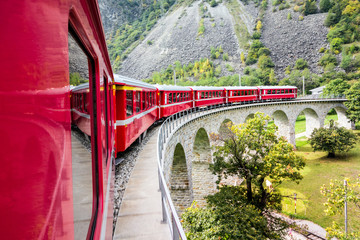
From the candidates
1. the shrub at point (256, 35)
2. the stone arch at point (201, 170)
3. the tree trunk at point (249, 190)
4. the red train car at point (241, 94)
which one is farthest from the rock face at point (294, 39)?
the tree trunk at point (249, 190)

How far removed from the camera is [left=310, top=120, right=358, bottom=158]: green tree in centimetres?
2755

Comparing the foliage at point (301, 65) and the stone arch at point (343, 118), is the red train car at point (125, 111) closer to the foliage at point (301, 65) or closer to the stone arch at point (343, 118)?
the stone arch at point (343, 118)

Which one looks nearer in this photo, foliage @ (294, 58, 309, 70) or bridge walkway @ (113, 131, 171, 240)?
bridge walkway @ (113, 131, 171, 240)

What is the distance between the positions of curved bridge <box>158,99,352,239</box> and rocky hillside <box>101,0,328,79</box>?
41691mm

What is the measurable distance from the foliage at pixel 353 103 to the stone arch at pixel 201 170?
32.5 m

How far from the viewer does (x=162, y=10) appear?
145375 mm

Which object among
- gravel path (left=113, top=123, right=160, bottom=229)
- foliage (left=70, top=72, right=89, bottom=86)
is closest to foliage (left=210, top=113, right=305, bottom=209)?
gravel path (left=113, top=123, right=160, bottom=229)

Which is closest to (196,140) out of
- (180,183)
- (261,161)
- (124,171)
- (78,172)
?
(261,161)

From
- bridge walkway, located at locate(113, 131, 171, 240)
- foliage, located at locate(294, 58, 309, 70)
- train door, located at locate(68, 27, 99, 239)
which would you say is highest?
foliage, located at locate(294, 58, 309, 70)

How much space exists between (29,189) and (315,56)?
88450mm

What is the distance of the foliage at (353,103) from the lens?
126 feet

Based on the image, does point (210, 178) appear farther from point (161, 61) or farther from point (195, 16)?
point (195, 16)

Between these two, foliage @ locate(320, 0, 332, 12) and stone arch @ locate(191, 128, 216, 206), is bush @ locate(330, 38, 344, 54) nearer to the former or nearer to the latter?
foliage @ locate(320, 0, 332, 12)

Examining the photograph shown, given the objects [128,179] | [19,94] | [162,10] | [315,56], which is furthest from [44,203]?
[162,10]
